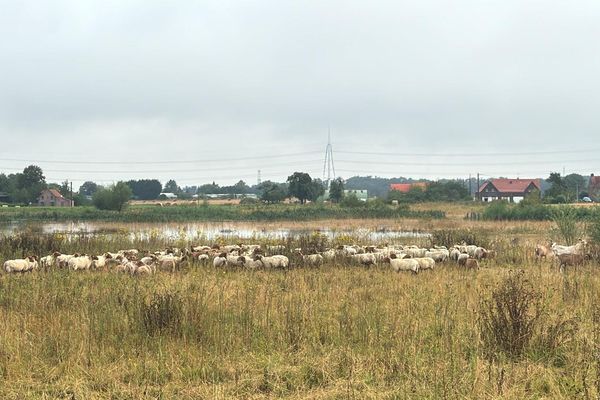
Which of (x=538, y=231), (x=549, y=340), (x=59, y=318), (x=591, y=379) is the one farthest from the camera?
(x=538, y=231)

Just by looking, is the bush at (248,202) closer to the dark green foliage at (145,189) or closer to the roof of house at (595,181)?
the dark green foliage at (145,189)

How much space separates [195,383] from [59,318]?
357 cm

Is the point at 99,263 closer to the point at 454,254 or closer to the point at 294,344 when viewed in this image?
the point at 294,344

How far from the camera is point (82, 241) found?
2333 centimetres

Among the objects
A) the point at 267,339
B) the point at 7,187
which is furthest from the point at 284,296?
the point at 7,187

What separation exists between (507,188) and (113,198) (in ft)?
281

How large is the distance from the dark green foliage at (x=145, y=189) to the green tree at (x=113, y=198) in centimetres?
6800

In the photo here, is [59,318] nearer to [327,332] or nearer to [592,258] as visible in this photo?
[327,332]

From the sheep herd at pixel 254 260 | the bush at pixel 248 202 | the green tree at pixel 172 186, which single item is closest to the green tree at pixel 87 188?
the green tree at pixel 172 186

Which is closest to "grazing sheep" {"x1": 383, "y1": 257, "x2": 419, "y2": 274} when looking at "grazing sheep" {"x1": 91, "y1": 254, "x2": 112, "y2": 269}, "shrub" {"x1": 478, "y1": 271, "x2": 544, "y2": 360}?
"shrub" {"x1": 478, "y1": 271, "x2": 544, "y2": 360}

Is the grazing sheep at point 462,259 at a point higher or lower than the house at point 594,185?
lower

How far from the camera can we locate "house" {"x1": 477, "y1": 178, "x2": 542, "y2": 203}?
389 feet

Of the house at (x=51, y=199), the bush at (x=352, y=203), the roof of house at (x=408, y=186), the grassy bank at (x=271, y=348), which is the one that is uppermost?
the roof of house at (x=408, y=186)

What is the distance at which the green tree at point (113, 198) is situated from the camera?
7012 centimetres
